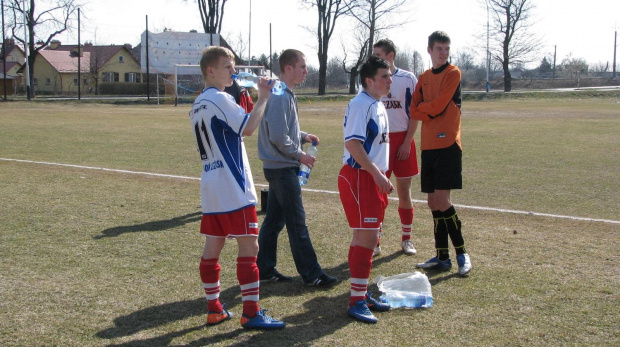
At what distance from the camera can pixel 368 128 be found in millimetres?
4480

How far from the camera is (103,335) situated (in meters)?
4.08

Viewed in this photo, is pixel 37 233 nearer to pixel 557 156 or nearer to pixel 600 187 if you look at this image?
pixel 600 187

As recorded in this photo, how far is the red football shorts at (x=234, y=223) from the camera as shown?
415 centimetres

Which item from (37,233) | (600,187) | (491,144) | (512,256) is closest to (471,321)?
(512,256)

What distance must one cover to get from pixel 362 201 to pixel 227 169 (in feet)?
3.53

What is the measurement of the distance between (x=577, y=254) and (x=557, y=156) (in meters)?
9.04

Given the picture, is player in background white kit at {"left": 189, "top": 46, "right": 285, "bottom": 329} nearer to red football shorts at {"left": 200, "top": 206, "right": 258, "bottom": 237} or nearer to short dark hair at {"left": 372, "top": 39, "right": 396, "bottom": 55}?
red football shorts at {"left": 200, "top": 206, "right": 258, "bottom": 237}

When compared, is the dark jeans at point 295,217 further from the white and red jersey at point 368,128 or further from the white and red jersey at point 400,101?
the white and red jersey at point 400,101

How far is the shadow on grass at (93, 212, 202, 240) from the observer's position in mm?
6887

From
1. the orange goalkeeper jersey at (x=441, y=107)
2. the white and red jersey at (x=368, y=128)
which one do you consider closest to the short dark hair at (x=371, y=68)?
the white and red jersey at (x=368, y=128)

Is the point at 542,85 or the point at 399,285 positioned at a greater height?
the point at 542,85

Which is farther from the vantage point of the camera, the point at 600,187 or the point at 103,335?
the point at 600,187

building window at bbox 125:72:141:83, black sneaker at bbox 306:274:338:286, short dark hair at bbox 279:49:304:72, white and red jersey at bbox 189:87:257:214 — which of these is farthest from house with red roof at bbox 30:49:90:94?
white and red jersey at bbox 189:87:257:214

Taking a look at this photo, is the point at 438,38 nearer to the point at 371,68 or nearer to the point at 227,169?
the point at 371,68
